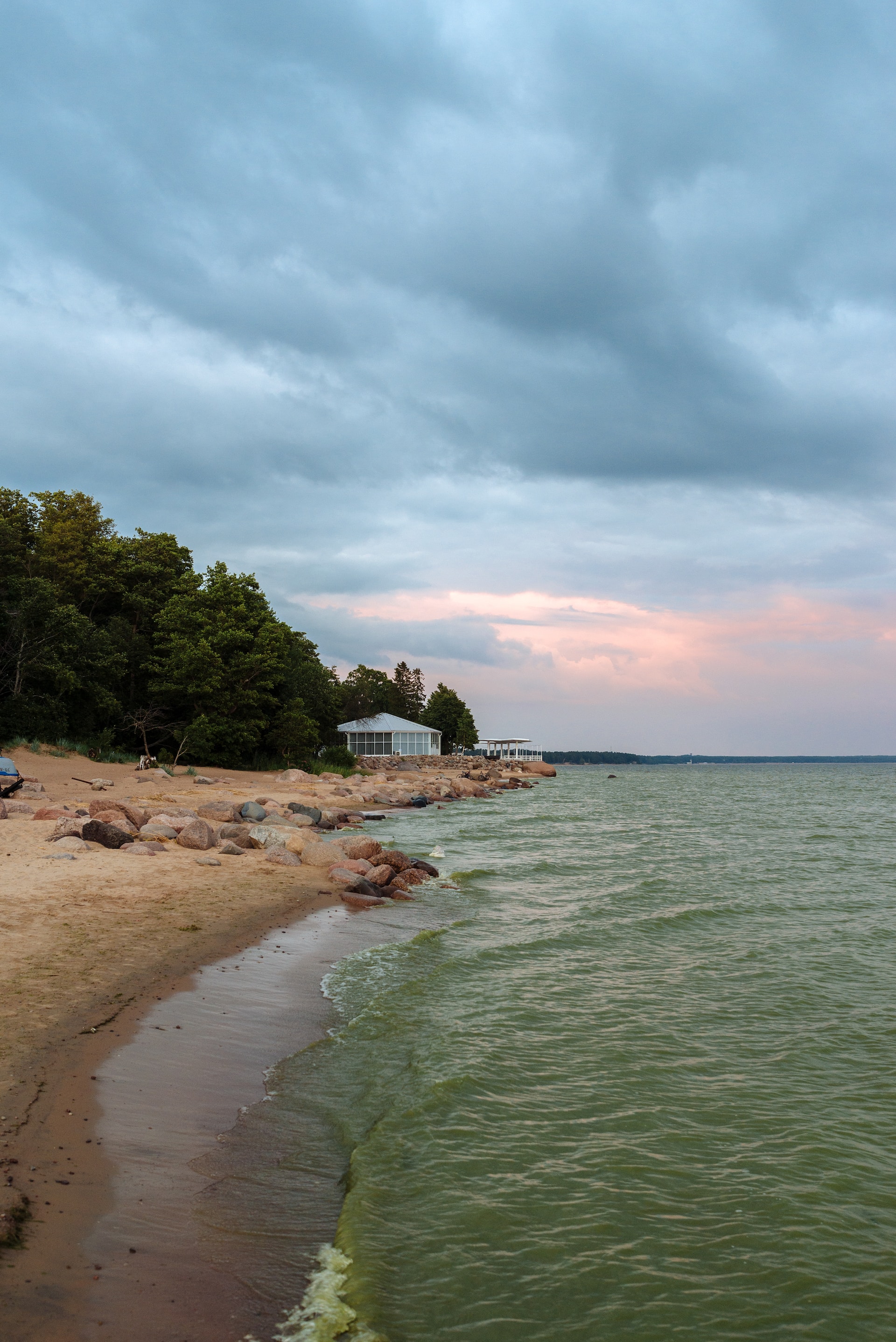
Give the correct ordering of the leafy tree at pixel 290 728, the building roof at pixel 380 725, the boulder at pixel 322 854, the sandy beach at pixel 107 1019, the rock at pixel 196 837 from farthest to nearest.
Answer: the building roof at pixel 380 725
the leafy tree at pixel 290 728
the boulder at pixel 322 854
the rock at pixel 196 837
the sandy beach at pixel 107 1019

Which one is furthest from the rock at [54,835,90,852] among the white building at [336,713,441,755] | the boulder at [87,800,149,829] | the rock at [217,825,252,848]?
the white building at [336,713,441,755]

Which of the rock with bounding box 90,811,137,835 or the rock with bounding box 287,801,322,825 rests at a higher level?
the rock with bounding box 90,811,137,835

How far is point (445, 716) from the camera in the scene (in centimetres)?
11688

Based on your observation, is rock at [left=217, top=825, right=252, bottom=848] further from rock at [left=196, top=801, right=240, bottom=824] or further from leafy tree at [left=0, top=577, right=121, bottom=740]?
leafy tree at [left=0, top=577, right=121, bottom=740]

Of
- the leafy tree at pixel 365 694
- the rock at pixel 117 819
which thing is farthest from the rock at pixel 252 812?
the leafy tree at pixel 365 694

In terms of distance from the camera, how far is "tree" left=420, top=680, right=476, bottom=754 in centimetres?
11694

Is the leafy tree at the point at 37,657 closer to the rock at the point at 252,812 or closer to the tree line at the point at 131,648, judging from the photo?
the tree line at the point at 131,648

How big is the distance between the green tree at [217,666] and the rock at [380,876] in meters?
27.9

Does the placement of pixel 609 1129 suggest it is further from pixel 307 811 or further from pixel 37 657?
pixel 37 657

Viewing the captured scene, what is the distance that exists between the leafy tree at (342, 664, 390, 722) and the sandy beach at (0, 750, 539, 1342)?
56.4m

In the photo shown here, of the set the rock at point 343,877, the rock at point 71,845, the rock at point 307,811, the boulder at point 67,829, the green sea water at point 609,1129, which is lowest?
the rock at point 307,811

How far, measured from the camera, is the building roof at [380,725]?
83.0 metres

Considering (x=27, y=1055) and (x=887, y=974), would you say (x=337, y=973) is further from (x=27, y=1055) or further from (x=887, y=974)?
(x=887, y=974)

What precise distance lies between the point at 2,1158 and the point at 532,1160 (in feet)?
11.4
